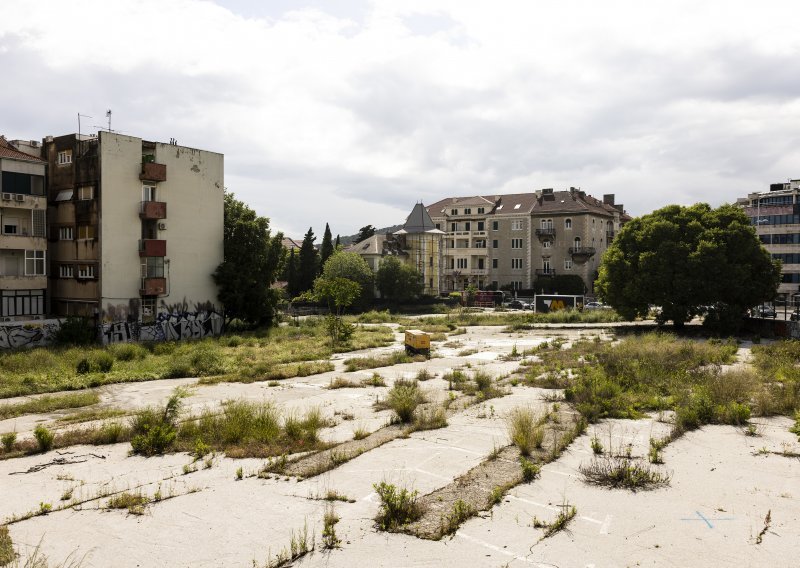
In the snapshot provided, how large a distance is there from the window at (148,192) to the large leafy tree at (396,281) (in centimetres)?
3536

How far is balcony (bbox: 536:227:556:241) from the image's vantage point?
7631cm

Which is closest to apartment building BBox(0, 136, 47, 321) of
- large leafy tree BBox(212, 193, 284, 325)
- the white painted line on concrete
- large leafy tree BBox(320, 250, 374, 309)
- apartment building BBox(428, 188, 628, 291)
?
large leafy tree BBox(212, 193, 284, 325)

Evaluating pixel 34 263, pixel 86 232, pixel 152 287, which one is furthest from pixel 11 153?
pixel 152 287

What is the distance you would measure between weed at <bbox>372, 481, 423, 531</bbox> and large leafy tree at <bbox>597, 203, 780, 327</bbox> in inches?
1309

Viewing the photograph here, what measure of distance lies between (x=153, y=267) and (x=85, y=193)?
5.97 m

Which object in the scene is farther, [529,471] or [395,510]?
[529,471]

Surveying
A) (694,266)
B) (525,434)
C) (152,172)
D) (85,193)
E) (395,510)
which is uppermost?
(152,172)

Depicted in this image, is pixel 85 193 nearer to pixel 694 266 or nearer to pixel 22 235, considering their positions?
pixel 22 235

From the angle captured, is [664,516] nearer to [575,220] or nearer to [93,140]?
[93,140]

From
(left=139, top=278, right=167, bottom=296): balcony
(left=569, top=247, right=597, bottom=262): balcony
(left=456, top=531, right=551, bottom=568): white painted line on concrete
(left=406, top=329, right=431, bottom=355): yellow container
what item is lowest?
(left=456, top=531, right=551, bottom=568): white painted line on concrete

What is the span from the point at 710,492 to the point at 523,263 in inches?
2743

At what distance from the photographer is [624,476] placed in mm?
10852

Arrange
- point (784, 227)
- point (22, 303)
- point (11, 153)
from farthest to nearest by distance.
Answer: point (784, 227) → point (11, 153) → point (22, 303)

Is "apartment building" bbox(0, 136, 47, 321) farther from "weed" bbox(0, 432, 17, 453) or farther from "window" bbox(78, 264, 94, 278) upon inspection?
"weed" bbox(0, 432, 17, 453)
